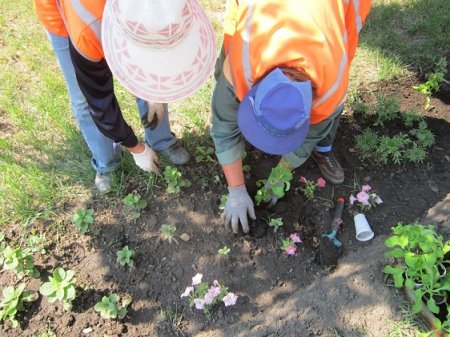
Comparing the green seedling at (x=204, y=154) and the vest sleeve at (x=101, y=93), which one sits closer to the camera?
the vest sleeve at (x=101, y=93)

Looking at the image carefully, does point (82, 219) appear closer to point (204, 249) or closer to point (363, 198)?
point (204, 249)

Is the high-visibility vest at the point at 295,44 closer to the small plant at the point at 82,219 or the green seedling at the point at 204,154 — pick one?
the green seedling at the point at 204,154

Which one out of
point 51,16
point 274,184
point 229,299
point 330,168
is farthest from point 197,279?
point 51,16

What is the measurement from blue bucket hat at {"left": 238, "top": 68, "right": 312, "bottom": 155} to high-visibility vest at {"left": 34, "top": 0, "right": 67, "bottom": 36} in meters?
0.96

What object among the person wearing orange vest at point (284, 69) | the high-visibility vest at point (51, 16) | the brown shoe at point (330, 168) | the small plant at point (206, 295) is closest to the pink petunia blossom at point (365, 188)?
the brown shoe at point (330, 168)

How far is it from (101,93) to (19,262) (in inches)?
43.2

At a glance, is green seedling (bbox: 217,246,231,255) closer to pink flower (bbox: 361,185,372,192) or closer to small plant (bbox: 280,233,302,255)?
small plant (bbox: 280,233,302,255)

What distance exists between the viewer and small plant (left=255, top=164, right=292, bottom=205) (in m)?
2.26

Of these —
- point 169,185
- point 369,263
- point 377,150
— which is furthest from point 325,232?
point 169,185

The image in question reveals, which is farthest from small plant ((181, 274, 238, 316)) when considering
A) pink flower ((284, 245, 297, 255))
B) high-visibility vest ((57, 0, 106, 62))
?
high-visibility vest ((57, 0, 106, 62))

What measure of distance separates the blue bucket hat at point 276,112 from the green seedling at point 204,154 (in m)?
1.02

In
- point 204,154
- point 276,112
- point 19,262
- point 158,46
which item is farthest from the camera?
point 204,154

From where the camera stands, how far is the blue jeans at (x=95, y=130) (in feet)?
6.74

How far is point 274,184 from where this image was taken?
7.55ft
